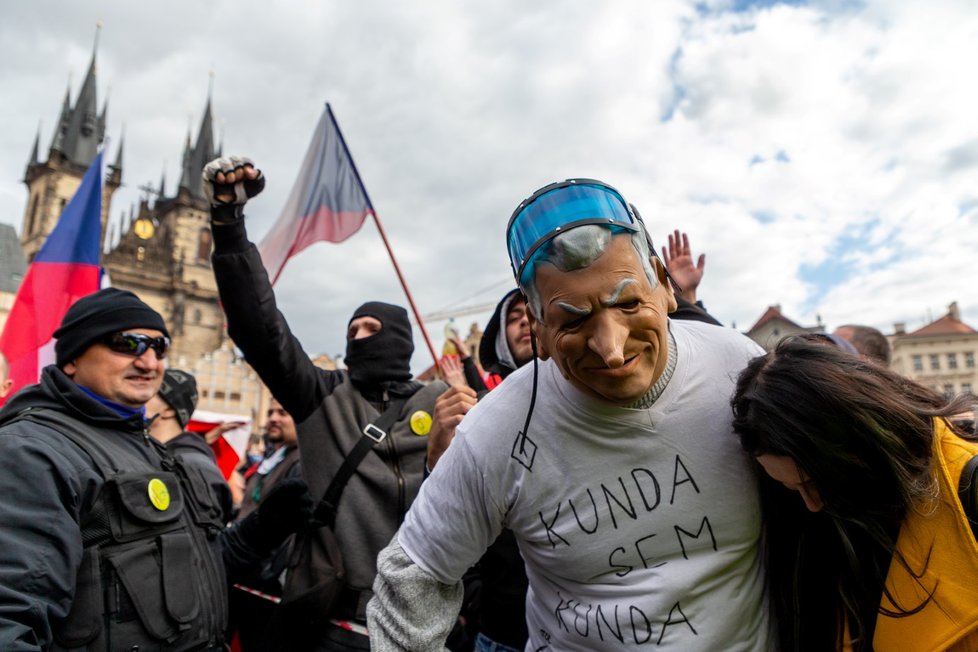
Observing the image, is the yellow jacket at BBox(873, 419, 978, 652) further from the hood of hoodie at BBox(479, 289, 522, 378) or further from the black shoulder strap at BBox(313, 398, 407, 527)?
the black shoulder strap at BBox(313, 398, 407, 527)

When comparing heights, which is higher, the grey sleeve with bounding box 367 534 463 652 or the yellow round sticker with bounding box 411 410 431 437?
the yellow round sticker with bounding box 411 410 431 437

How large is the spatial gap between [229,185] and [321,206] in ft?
6.52

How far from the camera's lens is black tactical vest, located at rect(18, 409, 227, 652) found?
80.7 inches

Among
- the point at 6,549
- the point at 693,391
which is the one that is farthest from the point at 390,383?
the point at 693,391

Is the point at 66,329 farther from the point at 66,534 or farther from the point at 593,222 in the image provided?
the point at 593,222

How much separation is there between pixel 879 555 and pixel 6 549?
7.67 ft

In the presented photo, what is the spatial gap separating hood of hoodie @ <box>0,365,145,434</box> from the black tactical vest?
0.20ft

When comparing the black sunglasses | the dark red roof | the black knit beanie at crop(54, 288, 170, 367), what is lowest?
the black sunglasses

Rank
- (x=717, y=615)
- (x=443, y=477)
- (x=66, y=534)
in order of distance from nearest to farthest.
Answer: (x=717, y=615)
(x=443, y=477)
(x=66, y=534)

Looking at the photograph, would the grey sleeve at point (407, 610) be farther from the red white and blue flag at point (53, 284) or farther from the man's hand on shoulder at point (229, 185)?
the red white and blue flag at point (53, 284)

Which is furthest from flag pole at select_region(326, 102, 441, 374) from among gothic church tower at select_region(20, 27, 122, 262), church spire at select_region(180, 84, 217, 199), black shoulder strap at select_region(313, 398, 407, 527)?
church spire at select_region(180, 84, 217, 199)

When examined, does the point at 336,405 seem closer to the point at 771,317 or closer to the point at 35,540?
the point at 35,540

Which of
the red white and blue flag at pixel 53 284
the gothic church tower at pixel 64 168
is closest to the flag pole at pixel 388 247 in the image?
the red white and blue flag at pixel 53 284

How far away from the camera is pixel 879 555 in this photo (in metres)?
1.42
